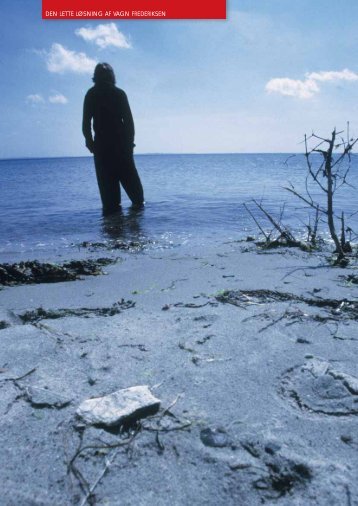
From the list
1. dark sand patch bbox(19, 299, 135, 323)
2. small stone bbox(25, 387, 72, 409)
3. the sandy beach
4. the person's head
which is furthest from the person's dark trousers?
small stone bbox(25, 387, 72, 409)

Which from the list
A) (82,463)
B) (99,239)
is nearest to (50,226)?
(99,239)

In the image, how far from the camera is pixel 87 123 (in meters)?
7.05

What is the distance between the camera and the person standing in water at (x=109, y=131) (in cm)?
686

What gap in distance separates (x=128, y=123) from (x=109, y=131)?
1.45 ft

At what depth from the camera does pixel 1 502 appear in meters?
1.04

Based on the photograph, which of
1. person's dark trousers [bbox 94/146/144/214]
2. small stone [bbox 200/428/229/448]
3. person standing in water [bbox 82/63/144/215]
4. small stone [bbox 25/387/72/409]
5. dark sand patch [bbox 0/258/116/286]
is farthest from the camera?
person's dark trousers [bbox 94/146/144/214]

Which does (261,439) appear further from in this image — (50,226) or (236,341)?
(50,226)

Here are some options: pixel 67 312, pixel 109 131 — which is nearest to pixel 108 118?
pixel 109 131

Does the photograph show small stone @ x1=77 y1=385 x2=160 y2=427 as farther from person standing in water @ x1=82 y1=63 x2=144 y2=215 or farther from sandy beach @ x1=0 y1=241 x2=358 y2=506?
person standing in water @ x1=82 y1=63 x2=144 y2=215

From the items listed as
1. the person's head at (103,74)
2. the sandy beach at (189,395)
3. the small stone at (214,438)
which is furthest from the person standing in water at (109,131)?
the small stone at (214,438)

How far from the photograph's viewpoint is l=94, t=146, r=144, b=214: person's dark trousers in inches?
292

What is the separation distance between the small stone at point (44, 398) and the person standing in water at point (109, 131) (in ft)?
21.1

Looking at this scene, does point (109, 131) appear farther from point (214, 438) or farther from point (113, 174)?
point (214, 438)

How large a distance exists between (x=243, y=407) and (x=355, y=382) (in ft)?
1.78
